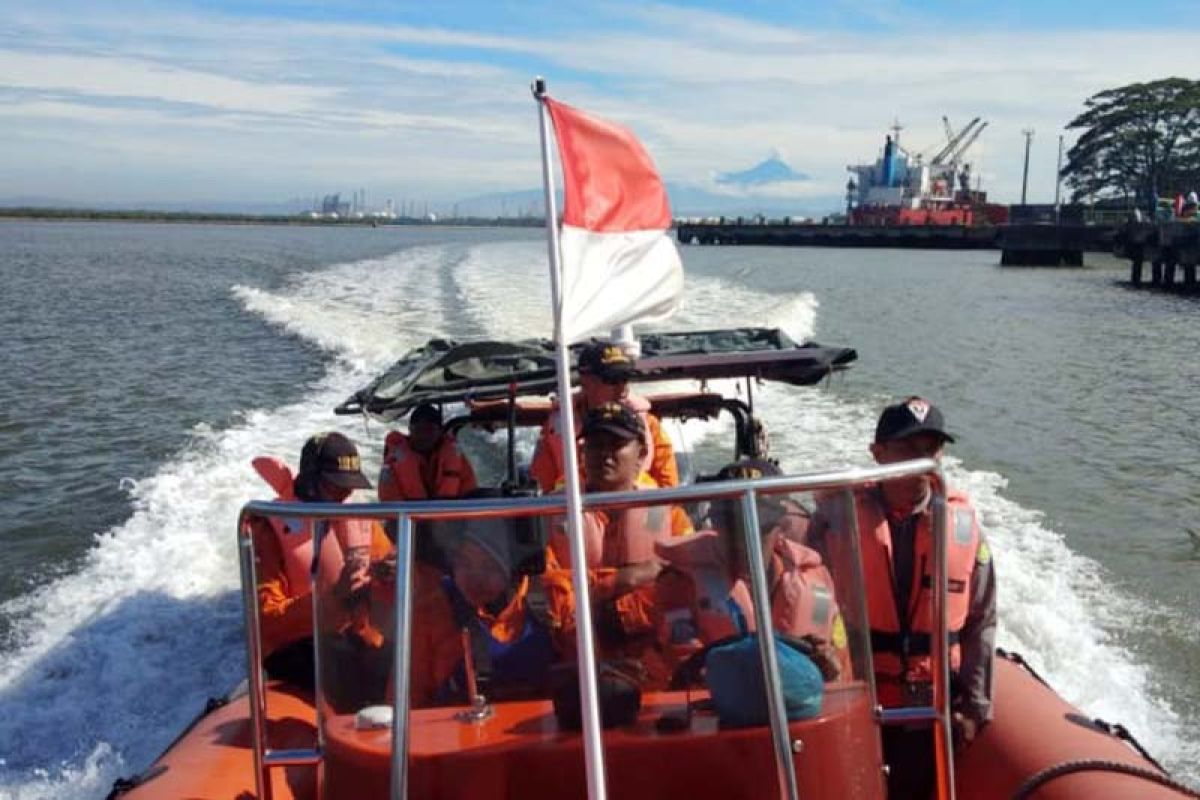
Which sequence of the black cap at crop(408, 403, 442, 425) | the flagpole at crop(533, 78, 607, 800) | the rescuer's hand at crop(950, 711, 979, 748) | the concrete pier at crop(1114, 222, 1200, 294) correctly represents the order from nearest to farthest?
the flagpole at crop(533, 78, 607, 800), the rescuer's hand at crop(950, 711, 979, 748), the black cap at crop(408, 403, 442, 425), the concrete pier at crop(1114, 222, 1200, 294)

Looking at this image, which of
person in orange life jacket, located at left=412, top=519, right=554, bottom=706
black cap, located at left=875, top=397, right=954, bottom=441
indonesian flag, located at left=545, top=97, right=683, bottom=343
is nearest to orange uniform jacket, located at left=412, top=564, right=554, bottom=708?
person in orange life jacket, located at left=412, top=519, right=554, bottom=706

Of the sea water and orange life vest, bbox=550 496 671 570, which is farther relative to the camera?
the sea water

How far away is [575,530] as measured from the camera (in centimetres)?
251

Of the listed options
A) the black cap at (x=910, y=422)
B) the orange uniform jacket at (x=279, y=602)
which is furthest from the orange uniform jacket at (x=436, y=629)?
the orange uniform jacket at (x=279, y=602)

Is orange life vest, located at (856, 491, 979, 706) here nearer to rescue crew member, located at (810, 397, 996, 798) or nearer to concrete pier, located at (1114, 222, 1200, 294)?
rescue crew member, located at (810, 397, 996, 798)

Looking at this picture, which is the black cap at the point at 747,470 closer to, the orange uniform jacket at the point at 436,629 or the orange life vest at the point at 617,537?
the orange life vest at the point at 617,537

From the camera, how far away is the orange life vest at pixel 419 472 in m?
5.90

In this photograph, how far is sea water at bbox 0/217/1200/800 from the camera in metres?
6.08

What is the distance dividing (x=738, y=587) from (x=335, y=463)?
211 cm

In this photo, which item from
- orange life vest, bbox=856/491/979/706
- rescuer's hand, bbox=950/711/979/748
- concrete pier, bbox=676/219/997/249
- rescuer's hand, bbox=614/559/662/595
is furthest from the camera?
concrete pier, bbox=676/219/997/249

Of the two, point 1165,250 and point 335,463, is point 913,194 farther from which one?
point 335,463

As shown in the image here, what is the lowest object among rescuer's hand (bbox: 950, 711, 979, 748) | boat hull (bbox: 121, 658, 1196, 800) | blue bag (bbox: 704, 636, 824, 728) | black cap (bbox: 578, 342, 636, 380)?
rescuer's hand (bbox: 950, 711, 979, 748)

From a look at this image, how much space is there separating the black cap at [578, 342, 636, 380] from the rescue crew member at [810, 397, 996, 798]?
1923mm

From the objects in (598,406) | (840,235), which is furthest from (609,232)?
(840,235)
